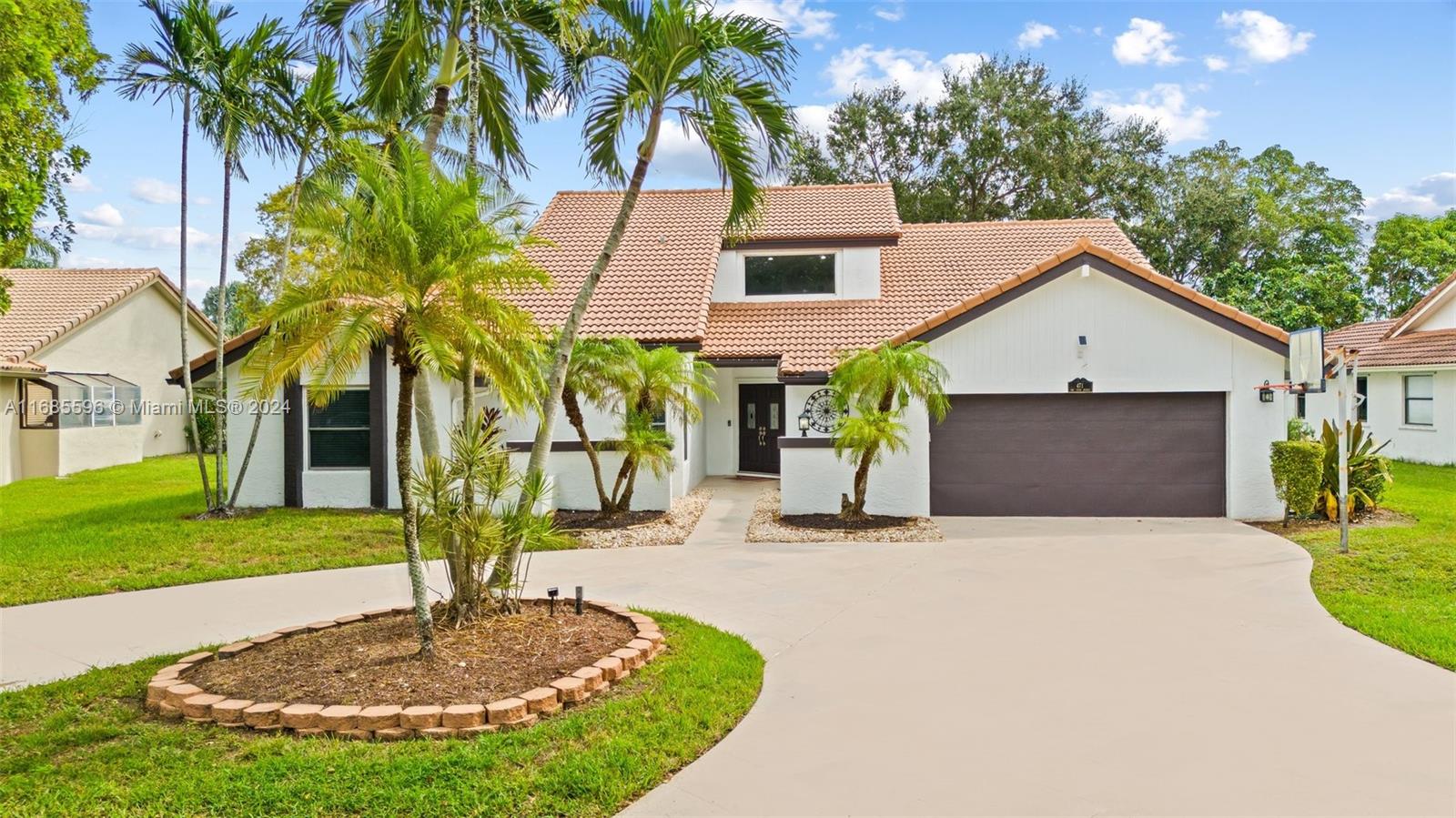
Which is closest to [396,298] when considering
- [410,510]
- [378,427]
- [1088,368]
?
[410,510]

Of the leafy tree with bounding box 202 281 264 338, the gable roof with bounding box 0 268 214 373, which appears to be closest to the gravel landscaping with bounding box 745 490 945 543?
the leafy tree with bounding box 202 281 264 338

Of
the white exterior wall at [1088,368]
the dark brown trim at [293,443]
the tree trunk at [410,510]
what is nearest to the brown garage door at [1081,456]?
the white exterior wall at [1088,368]

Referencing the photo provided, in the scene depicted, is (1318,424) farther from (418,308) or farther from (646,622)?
(418,308)

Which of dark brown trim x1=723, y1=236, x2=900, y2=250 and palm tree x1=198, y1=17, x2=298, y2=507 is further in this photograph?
dark brown trim x1=723, y1=236, x2=900, y2=250

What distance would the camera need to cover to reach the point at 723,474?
65.6 ft

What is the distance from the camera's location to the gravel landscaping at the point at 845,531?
1236 cm

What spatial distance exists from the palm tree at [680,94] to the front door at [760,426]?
36.0ft

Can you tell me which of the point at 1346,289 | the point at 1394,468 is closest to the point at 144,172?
the point at 1394,468

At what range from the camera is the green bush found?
1284 centimetres

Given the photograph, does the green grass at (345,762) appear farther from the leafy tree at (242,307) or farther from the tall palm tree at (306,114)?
the tall palm tree at (306,114)

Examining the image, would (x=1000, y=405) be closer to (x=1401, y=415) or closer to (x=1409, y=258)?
(x=1401, y=415)

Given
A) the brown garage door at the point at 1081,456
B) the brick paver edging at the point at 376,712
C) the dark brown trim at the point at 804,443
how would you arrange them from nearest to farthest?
→ the brick paver edging at the point at 376,712 → the brown garage door at the point at 1081,456 → the dark brown trim at the point at 804,443

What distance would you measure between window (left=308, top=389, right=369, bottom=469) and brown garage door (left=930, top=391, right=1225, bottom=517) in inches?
398

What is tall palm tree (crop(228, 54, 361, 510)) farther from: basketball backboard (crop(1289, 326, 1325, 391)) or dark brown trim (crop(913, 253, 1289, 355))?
basketball backboard (crop(1289, 326, 1325, 391))
